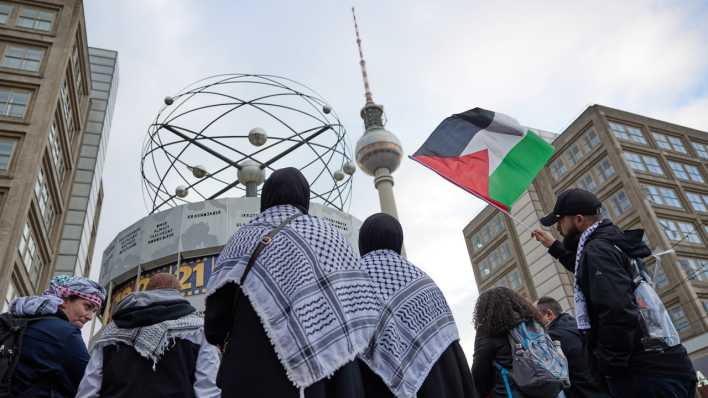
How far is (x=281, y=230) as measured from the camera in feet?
9.48

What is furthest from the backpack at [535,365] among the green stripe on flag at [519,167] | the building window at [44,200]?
the building window at [44,200]

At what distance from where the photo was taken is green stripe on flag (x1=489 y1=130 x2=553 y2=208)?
24.7ft

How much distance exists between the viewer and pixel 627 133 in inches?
1682

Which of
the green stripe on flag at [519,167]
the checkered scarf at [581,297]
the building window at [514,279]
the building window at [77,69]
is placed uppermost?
the building window at [77,69]

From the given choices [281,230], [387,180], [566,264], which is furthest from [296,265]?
[387,180]

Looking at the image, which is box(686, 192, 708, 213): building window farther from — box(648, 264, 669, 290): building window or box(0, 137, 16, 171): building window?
box(0, 137, 16, 171): building window

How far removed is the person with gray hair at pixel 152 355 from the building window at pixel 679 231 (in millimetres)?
39831

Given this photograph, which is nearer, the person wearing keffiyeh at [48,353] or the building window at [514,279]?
the person wearing keffiyeh at [48,353]

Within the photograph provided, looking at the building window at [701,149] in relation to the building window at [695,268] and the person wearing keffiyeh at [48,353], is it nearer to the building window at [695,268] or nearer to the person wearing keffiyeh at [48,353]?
the building window at [695,268]

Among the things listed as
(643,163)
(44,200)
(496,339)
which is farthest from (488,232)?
(496,339)

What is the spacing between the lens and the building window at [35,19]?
34.2 m

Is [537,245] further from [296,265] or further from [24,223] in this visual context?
[296,265]

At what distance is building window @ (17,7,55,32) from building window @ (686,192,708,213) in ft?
154

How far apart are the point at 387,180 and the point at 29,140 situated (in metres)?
20.5
